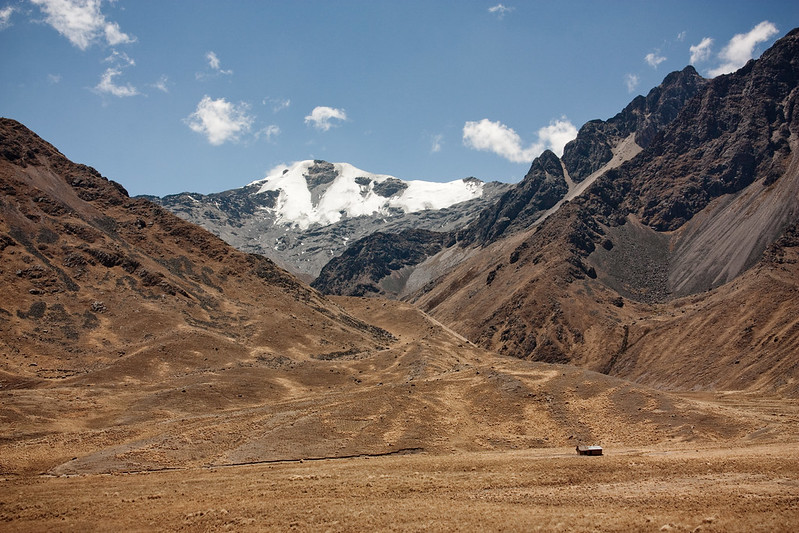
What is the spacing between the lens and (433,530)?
26.5 m

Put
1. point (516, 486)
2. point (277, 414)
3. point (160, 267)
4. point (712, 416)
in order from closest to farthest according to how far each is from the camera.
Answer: point (516, 486), point (712, 416), point (277, 414), point (160, 267)

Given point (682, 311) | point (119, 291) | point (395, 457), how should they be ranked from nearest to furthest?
point (395, 457) → point (119, 291) → point (682, 311)

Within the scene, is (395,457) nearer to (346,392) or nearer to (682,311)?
(346,392)

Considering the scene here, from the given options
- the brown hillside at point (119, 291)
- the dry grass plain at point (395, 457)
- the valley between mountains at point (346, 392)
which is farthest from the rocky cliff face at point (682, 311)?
the dry grass plain at point (395, 457)

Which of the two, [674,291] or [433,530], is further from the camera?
[674,291]

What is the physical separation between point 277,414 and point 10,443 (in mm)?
22019

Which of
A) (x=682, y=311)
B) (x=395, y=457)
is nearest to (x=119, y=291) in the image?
(x=395, y=457)

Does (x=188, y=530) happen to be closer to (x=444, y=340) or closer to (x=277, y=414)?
(x=277, y=414)

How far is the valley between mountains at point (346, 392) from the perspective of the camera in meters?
30.1

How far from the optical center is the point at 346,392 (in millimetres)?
75750

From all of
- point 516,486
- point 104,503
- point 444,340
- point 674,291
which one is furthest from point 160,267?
point 674,291

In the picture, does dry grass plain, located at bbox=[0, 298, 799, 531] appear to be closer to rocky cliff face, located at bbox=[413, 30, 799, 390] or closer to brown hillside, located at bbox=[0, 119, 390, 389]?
brown hillside, located at bbox=[0, 119, 390, 389]

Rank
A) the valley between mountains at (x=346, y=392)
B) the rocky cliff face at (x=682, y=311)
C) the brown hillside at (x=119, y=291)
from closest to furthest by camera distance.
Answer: the valley between mountains at (x=346, y=392) < the brown hillside at (x=119, y=291) < the rocky cliff face at (x=682, y=311)

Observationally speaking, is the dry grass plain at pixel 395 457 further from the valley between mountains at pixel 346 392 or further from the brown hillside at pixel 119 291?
the brown hillside at pixel 119 291
